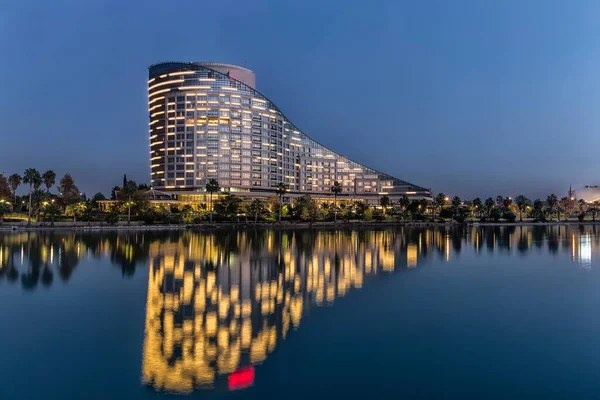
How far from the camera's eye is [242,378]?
1675 centimetres

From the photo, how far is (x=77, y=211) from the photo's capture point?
395 ft

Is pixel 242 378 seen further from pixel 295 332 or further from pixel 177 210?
pixel 177 210

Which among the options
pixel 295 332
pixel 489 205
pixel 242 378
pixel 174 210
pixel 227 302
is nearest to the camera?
pixel 242 378

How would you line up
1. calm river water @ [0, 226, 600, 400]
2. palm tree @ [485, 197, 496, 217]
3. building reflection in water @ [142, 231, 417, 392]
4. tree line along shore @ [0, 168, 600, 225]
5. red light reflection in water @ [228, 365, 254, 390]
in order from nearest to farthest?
red light reflection in water @ [228, 365, 254, 390] → calm river water @ [0, 226, 600, 400] → building reflection in water @ [142, 231, 417, 392] → tree line along shore @ [0, 168, 600, 225] → palm tree @ [485, 197, 496, 217]

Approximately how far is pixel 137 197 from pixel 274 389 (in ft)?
443

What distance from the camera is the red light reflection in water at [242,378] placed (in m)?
16.0

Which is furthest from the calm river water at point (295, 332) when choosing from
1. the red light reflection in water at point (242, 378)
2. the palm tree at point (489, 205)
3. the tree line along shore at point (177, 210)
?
the palm tree at point (489, 205)

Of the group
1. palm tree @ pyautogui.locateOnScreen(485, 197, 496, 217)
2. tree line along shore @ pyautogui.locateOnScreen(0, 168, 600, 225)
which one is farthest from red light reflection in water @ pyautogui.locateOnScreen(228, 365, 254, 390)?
palm tree @ pyautogui.locateOnScreen(485, 197, 496, 217)

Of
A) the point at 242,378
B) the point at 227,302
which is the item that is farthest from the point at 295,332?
the point at 227,302

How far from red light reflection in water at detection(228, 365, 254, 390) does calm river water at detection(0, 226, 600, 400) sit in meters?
0.11

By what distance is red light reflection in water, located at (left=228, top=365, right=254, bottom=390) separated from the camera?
16.0m

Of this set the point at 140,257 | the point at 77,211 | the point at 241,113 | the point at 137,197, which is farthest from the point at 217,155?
the point at 140,257

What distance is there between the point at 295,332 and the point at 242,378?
6.38 metres

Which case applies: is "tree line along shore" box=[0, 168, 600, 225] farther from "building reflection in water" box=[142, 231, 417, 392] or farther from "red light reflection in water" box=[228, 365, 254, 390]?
"red light reflection in water" box=[228, 365, 254, 390]
